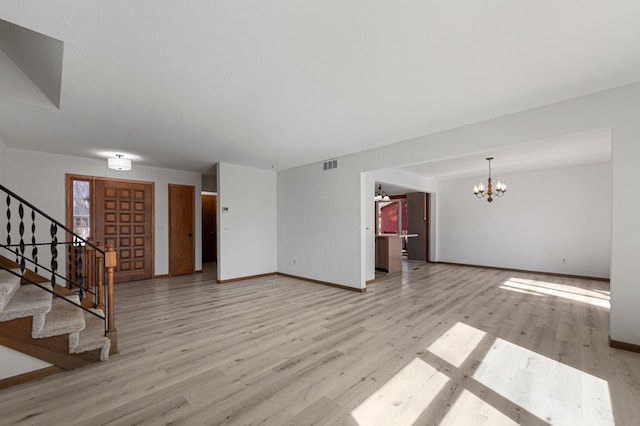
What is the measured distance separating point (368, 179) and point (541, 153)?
321cm

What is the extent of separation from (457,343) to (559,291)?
3691mm

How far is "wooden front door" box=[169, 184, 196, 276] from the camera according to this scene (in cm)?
673

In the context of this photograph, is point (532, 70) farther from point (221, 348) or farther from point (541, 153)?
point (221, 348)

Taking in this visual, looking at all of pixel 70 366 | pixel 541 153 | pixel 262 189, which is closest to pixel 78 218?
pixel 262 189

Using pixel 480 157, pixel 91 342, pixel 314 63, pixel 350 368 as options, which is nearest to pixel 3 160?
pixel 91 342

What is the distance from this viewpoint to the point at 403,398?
6.66ft

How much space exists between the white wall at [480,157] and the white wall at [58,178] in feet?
9.98

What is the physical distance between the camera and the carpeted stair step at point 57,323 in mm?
2283

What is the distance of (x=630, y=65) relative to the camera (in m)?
2.35

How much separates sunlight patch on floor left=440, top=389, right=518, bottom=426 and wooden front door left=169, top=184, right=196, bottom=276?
260 inches

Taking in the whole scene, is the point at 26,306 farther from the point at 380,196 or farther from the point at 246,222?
the point at 380,196

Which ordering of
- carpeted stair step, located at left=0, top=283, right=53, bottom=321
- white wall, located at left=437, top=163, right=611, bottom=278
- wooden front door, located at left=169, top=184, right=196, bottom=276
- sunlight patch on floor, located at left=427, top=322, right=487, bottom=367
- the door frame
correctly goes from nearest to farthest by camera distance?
carpeted stair step, located at left=0, top=283, right=53, bottom=321
sunlight patch on floor, located at left=427, top=322, right=487, bottom=367
the door frame
white wall, located at left=437, top=163, right=611, bottom=278
wooden front door, located at left=169, top=184, right=196, bottom=276

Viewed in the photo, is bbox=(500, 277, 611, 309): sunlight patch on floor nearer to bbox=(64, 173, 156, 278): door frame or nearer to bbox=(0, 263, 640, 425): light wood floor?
bbox=(0, 263, 640, 425): light wood floor

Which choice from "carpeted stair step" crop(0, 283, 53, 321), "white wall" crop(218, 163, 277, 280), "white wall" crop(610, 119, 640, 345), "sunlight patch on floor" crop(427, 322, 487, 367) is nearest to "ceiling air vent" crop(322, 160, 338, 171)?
"white wall" crop(218, 163, 277, 280)
